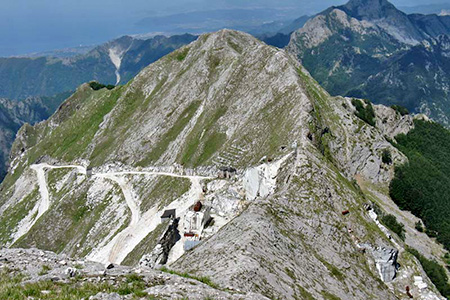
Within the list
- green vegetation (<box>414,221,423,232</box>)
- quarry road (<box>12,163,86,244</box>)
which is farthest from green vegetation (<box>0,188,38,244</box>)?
green vegetation (<box>414,221,423,232</box>)

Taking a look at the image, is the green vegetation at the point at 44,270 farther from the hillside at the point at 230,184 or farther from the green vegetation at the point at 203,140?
the green vegetation at the point at 203,140

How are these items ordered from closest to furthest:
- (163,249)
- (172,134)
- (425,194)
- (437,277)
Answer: (163,249), (437,277), (425,194), (172,134)

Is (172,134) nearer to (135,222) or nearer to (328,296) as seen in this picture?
(135,222)

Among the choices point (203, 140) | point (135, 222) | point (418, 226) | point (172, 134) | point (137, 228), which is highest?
point (203, 140)

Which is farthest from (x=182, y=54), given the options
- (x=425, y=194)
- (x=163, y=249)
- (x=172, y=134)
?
(x=163, y=249)

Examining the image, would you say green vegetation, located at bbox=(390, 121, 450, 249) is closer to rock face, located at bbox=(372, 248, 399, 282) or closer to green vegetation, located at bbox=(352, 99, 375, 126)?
green vegetation, located at bbox=(352, 99, 375, 126)

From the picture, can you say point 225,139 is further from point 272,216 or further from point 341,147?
point 272,216

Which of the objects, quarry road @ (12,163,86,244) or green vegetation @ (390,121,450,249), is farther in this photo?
quarry road @ (12,163,86,244)
